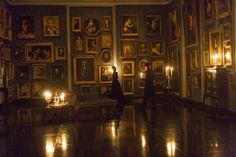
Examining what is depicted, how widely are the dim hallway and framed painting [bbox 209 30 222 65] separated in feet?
7.45

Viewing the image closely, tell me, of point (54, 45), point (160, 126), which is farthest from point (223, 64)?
point (54, 45)

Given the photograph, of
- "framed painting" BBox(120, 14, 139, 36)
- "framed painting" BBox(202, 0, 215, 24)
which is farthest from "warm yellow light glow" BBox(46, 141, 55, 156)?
"framed painting" BBox(120, 14, 139, 36)

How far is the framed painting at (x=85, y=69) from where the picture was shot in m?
23.4

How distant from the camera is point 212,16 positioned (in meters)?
16.0

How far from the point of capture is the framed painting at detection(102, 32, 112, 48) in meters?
23.6

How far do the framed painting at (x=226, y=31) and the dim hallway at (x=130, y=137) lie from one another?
2.88 metres

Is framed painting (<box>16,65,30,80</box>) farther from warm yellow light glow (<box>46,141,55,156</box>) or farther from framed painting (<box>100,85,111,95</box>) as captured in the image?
warm yellow light glow (<box>46,141,55,156</box>)

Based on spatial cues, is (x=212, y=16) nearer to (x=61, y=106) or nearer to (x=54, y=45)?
(x=61, y=106)

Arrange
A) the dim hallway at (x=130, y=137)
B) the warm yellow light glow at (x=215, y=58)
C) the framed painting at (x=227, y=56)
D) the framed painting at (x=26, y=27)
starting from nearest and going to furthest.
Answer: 1. the dim hallway at (x=130, y=137)
2. the framed painting at (x=227, y=56)
3. the warm yellow light glow at (x=215, y=58)
4. the framed painting at (x=26, y=27)

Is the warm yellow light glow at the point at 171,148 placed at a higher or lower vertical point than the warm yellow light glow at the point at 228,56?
lower

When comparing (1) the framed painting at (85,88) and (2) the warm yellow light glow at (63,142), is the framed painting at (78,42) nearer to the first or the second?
(1) the framed painting at (85,88)

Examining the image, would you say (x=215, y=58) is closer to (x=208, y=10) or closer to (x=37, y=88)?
(x=208, y=10)

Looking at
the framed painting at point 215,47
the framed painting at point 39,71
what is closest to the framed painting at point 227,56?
the framed painting at point 215,47

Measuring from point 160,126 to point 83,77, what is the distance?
1191 cm
